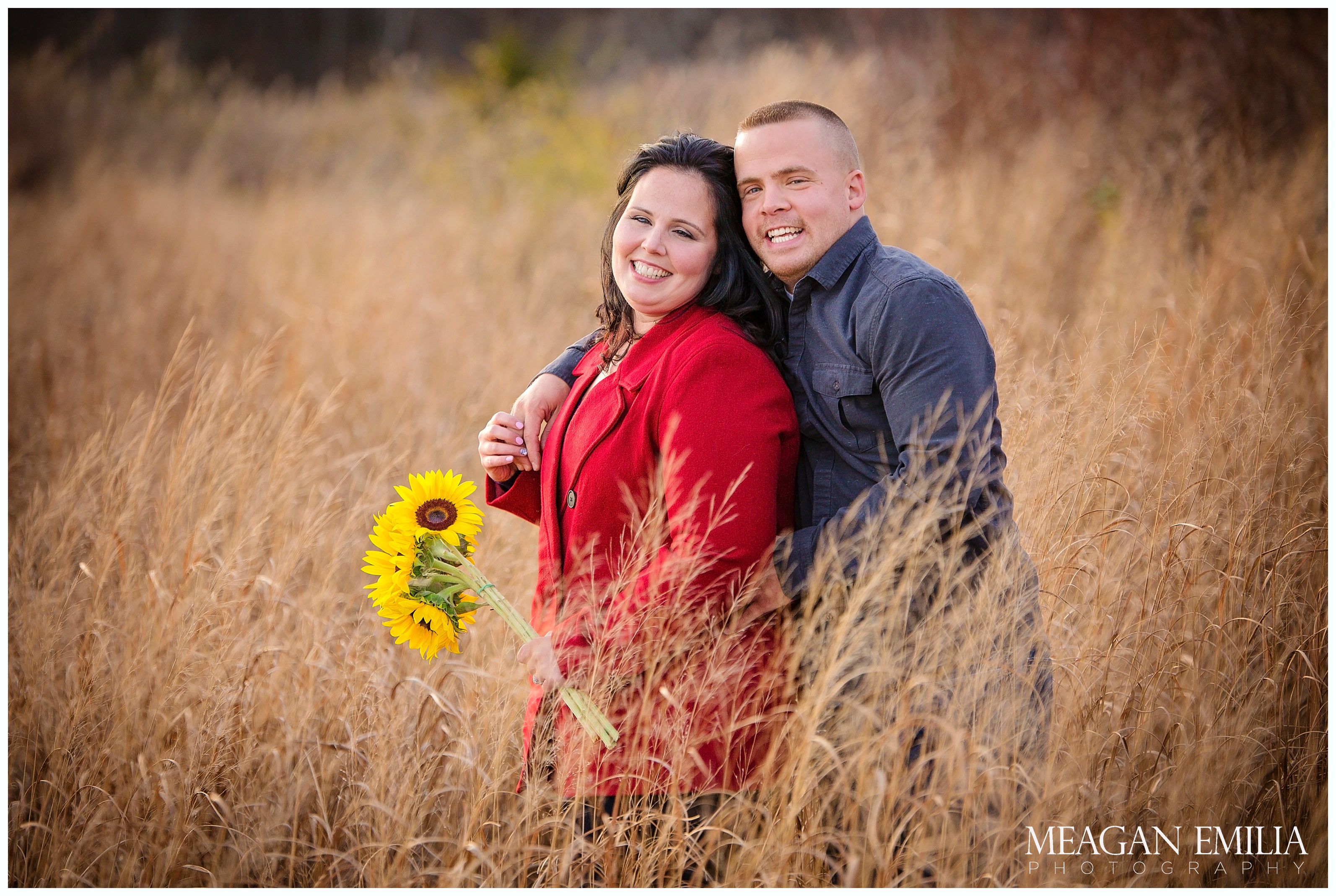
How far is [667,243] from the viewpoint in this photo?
1804 millimetres

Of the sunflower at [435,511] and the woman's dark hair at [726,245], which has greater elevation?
the woman's dark hair at [726,245]

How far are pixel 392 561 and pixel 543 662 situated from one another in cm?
39

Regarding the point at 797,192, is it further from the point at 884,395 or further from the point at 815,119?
the point at 884,395

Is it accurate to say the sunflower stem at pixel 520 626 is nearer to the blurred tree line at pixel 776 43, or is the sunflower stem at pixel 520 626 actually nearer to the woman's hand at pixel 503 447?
the woman's hand at pixel 503 447

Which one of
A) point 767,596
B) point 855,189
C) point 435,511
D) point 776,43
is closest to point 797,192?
point 855,189

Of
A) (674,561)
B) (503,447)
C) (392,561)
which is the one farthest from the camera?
(503,447)

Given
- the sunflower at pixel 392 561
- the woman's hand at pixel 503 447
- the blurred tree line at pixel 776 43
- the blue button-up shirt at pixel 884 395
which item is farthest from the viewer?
the blurred tree line at pixel 776 43

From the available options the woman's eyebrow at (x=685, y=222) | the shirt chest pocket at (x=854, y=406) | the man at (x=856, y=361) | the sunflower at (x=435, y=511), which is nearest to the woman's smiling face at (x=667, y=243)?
the woman's eyebrow at (x=685, y=222)

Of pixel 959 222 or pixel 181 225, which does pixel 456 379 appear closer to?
pixel 959 222

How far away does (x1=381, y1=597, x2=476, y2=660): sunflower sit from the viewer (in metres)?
1.75

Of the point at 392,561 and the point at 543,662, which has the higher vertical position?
the point at 392,561

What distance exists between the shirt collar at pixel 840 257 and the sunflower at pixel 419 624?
3.50 feet

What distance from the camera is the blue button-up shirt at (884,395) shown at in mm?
1522

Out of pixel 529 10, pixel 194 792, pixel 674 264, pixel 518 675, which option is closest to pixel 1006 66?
pixel 674 264
